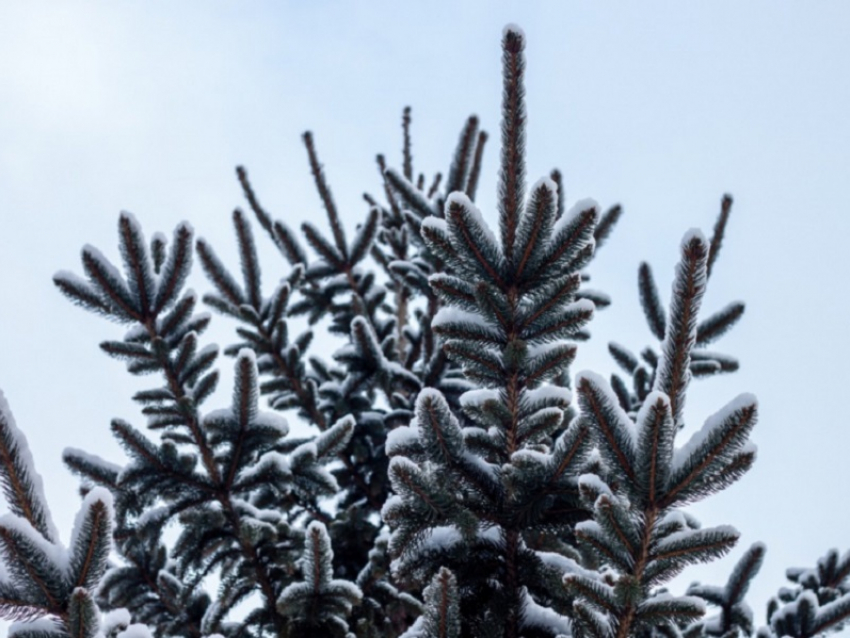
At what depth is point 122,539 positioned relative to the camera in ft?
13.6

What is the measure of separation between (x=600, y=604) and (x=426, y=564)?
75 centimetres

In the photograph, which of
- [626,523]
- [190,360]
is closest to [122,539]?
[190,360]

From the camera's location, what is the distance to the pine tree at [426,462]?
2.11m

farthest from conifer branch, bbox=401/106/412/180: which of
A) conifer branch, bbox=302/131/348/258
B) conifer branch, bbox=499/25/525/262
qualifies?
conifer branch, bbox=499/25/525/262

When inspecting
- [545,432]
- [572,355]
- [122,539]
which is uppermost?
[572,355]

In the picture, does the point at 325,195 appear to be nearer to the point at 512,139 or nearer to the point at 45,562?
the point at 512,139

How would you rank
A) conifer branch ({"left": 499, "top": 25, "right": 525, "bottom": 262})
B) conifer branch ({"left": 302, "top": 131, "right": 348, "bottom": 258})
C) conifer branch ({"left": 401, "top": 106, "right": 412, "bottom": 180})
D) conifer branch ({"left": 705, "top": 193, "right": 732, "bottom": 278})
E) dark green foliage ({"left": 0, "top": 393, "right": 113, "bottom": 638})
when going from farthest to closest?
conifer branch ({"left": 401, "top": 106, "right": 412, "bottom": 180}), conifer branch ({"left": 302, "top": 131, "right": 348, "bottom": 258}), conifer branch ({"left": 705, "top": 193, "right": 732, "bottom": 278}), conifer branch ({"left": 499, "top": 25, "right": 525, "bottom": 262}), dark green foliage ({"left": 0, "top": 393, "right": 113, "bottom": 638})

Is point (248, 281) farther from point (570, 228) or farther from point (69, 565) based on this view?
point (69, 565)

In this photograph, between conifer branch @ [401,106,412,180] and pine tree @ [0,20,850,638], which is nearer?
pine tree @ [0,20,850,638]

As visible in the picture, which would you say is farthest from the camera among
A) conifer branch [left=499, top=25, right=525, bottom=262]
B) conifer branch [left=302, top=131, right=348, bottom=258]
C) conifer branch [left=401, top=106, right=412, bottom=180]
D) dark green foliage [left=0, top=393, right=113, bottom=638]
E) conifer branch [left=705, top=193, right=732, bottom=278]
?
conifer branch [left=401, top=106, right=412, bottom=180]

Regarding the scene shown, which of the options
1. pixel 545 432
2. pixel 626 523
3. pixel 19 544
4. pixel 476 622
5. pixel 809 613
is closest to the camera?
pixel 19 544

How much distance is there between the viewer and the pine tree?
2109mm

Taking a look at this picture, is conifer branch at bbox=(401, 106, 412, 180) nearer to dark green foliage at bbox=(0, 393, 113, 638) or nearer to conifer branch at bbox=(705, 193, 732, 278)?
conifer branch at bbox=(705, 193, 732, 278)

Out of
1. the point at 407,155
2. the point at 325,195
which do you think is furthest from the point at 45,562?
the point at 407,155
